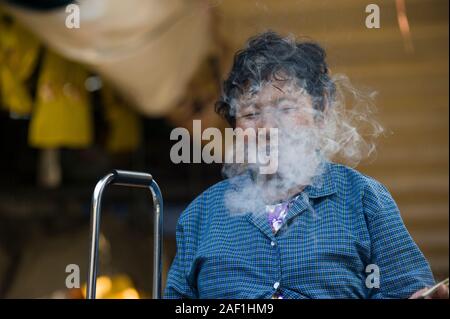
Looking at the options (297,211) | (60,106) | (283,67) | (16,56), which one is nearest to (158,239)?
→ (297,211)

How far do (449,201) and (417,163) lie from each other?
0.69ft

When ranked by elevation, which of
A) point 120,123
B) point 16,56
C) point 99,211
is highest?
point 16,56

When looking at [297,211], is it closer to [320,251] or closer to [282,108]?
[320,251]

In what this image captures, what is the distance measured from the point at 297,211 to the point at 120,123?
232 cm

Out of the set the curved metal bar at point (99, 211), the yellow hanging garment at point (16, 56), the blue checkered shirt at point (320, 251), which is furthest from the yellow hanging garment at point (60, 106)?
the blue checkered shirt at point (320, 251)

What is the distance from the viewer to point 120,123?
4.03 metres

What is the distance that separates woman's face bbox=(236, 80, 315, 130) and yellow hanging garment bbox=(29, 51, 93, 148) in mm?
2163

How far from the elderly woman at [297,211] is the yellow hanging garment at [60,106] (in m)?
2.01

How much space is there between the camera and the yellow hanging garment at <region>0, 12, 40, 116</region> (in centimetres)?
394

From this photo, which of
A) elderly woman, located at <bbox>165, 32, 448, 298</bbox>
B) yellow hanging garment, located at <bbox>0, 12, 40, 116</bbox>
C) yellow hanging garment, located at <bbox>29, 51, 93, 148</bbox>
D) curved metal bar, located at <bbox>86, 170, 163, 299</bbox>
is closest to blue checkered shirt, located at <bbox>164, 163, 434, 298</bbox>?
elderly woman, located at <bbox>165, 32, 448, 298</bbox>

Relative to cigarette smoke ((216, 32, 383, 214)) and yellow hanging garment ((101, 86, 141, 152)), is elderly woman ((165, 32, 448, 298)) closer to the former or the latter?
cigarette smoke ((216, 32, 383, 214))

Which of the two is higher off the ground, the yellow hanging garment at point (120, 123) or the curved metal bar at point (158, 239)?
the yellow hanging garment at point (120, 123)

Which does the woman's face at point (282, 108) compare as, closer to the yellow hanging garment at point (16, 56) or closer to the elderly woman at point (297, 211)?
the elderly woman at point (297, 211)

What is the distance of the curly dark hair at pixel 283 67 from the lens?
187 centimetres
